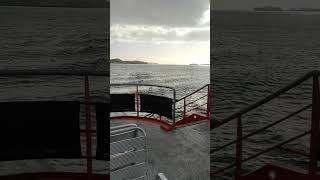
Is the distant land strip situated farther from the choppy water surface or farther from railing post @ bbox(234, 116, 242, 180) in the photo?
railing post @ bbox(234, 116, 242, 180)

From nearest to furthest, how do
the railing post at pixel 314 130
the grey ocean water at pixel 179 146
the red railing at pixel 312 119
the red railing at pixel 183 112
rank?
1. the red railing at pixel 312 119
2. the railing post at pixel 314 130
3. the grey ocean water at pixel 179 146
4. the red railing at pixel 183 112

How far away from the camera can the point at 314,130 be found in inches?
61.1

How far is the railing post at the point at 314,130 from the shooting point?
58.6 inches

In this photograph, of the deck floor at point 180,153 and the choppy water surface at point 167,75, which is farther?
the deck floor at point 180,153

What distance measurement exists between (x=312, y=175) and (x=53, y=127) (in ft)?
3.67

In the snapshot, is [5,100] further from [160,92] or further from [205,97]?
[205,97]

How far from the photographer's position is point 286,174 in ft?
5.81

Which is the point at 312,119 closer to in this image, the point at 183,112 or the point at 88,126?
the point at 88,126

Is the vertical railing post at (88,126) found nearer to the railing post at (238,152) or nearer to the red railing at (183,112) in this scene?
the railing post at (238,152)

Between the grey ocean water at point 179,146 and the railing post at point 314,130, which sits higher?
the railing post at point 314,130

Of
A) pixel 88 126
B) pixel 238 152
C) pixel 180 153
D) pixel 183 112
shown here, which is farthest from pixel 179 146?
pixel 183 112

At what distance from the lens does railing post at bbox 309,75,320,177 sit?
149 cm

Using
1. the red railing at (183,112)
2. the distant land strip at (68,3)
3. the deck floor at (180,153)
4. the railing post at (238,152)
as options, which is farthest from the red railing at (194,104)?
the distant land strip at (68,3)

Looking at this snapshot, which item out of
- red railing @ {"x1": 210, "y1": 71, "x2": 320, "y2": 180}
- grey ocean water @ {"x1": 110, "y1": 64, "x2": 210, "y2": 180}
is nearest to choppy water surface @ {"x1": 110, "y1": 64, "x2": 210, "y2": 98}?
grey ocean water @ {"x1": 110, "y1": 64, "x2": 210, "y2": 180}
